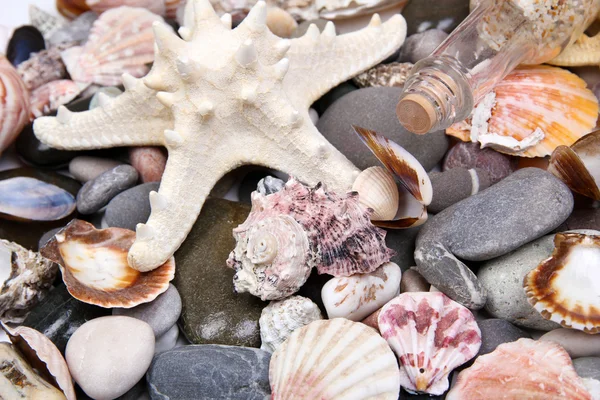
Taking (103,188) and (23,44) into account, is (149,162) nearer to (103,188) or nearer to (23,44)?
(103,188)

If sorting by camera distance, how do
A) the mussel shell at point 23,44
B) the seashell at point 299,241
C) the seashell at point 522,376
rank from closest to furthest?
1. the seashell at point 522,376
2. the seashell at point 299,241
3. the mussel shell at point 23,44

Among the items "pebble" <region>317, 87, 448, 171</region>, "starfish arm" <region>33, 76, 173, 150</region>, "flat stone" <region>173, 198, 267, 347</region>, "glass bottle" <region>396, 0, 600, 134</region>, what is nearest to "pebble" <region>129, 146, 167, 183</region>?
"starfish arm" <region>33, 76, 173, 150</region>

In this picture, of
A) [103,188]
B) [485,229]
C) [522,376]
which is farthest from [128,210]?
[522,376]

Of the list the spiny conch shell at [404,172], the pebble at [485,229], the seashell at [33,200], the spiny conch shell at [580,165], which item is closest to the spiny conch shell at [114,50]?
the seashell at [33,200]

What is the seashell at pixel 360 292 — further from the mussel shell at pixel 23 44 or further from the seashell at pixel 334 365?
the mussel shell at pixel 23 44

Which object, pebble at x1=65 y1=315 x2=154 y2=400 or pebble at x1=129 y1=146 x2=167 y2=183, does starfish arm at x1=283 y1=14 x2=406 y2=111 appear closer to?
pebble at x1=129 y1=146 x2=167 y2=183
